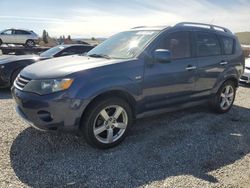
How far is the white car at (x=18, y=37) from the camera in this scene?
25906 millimetres

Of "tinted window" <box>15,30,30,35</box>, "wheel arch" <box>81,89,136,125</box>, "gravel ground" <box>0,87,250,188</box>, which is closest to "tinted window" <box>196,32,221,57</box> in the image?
"gravel ground" <box>0,87,250,188</box>

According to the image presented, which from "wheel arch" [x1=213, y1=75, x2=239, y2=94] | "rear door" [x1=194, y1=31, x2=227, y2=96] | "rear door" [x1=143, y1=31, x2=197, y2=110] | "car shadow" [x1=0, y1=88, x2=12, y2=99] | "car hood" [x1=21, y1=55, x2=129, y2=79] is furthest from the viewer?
"car shadow" [x1=0, y1=88, x2=12, y2=99]

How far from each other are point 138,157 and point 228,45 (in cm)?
356

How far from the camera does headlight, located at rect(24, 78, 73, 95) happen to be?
3.96 meters

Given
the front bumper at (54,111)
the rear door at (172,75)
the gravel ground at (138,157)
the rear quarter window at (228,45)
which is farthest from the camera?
the rear quarter window at (228,45)

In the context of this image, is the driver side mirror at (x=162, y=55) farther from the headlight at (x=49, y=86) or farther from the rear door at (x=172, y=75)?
the headlight at (x=49, y=86)

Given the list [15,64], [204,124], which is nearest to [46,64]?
[204,124]

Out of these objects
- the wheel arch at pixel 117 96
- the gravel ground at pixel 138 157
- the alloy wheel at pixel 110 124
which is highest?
the wheel arch at pixel 117 96

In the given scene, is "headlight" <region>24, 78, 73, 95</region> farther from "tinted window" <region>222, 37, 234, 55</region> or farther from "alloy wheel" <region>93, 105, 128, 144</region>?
"tinted window" <region>222, 37, 234, 55</region>

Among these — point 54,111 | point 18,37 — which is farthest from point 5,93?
point 18,37

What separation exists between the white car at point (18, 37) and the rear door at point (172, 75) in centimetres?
2220

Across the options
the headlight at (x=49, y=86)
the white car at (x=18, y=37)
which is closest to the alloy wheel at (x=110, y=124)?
the headlight at (x=49, y=86)

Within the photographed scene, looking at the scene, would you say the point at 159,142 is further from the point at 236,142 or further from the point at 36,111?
the point at 36,111

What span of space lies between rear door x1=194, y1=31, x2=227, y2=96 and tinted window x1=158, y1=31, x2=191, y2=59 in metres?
0.26
